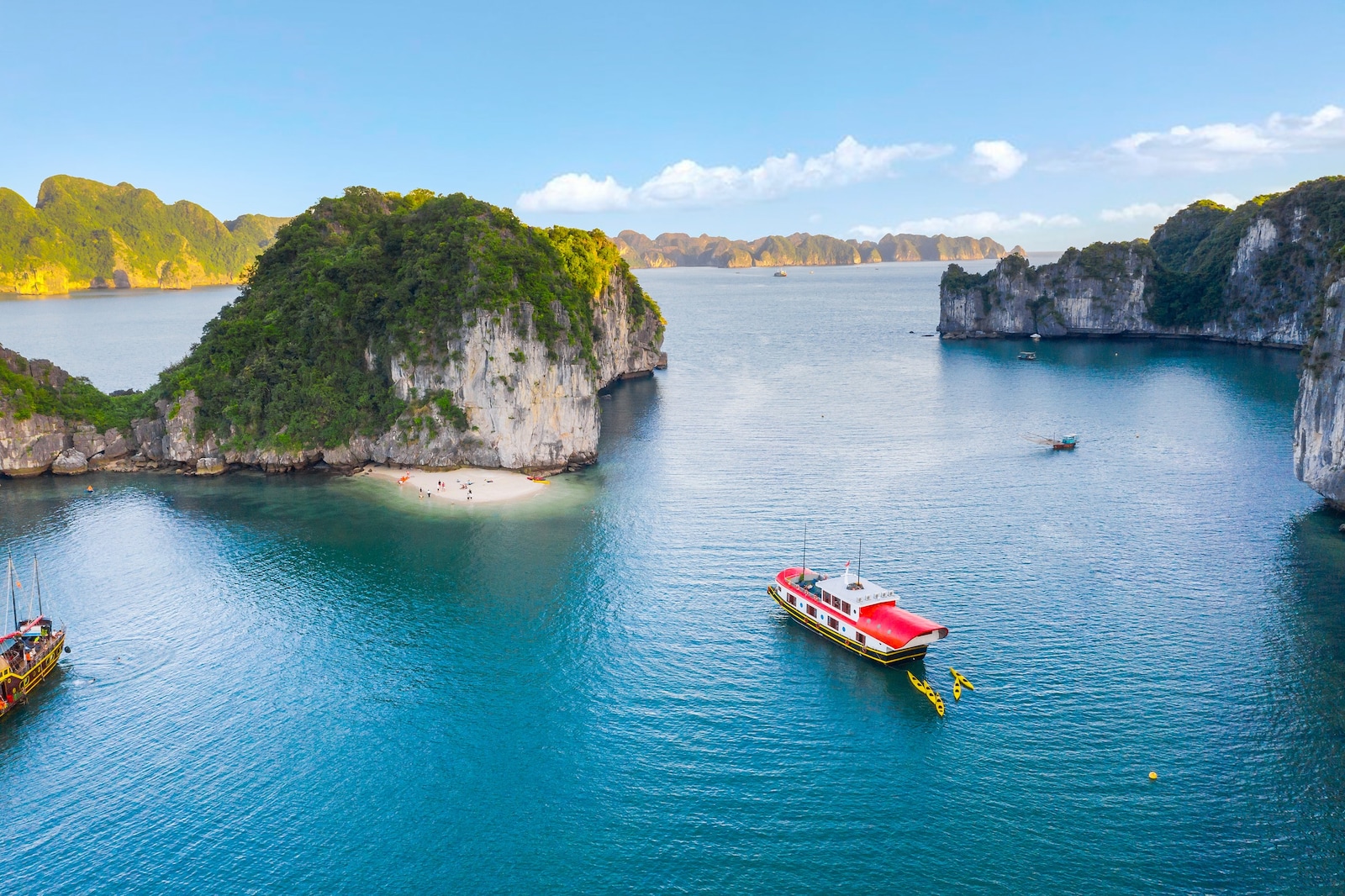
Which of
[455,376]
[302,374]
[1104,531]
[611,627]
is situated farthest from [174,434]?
[1104,531]

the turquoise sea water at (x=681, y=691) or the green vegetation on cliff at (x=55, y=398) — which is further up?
the green vegetation on cliff at (x=55, y=398)

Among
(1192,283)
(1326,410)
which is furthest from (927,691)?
(1192,283)

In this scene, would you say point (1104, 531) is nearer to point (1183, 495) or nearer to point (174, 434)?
point (1183, 495)

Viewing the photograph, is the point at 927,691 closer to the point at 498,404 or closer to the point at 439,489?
the point at 439,489

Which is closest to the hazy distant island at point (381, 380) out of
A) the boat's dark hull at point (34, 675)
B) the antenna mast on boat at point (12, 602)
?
the antenna mast on boat at point (12, 602)

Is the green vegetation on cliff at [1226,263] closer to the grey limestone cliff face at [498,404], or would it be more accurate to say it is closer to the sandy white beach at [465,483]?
the grey limestone cliff face at [498,404]

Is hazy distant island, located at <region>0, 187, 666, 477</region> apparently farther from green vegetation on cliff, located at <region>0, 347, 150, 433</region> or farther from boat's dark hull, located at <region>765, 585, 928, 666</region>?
boat's dark hull, located at <region>765, 585, 928, 666</region>
